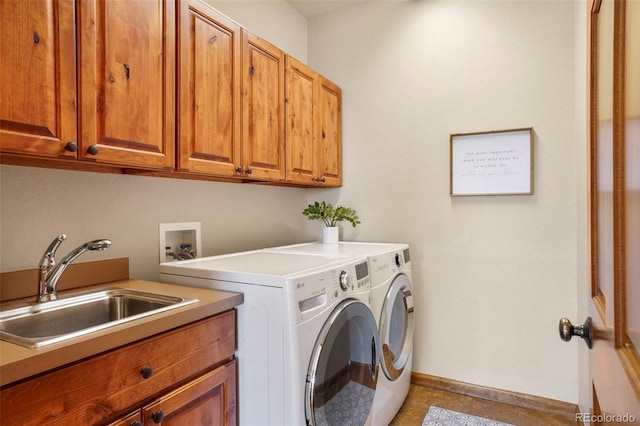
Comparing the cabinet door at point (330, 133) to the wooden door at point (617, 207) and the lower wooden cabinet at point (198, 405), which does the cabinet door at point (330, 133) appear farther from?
the wooden door at point (617, 207)

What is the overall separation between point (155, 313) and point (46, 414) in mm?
330

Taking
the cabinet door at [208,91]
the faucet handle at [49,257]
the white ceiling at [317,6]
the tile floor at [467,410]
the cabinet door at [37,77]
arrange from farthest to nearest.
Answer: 1. the white ceiling at [317,6]
2. the tile floor at [467,410]
3. the cabinet door at [208,91]
4. the faucet handle at [49,257]
5. the cabinet door at [37,77]

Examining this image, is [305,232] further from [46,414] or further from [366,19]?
[46,414]

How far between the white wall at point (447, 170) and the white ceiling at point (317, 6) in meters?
0.06

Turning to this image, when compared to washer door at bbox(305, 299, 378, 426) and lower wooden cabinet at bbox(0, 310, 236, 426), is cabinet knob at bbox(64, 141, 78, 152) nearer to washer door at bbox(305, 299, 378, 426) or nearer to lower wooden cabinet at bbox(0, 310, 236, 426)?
lower wooden cabinet at bbox(0, 310, 236, 426)

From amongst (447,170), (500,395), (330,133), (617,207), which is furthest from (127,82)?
(500,395)

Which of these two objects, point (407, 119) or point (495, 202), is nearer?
point (495, 202)

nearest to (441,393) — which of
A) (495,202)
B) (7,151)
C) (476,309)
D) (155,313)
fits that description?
(476,309)

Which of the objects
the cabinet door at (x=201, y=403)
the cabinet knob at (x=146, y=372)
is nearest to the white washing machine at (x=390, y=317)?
the cabinet door at (x=201, y=403)

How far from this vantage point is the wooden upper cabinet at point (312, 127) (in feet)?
6.94

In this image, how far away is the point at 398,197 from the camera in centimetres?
254

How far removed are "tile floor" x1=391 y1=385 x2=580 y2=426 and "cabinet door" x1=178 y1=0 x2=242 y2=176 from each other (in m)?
1.66

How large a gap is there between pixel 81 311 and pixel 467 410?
6.72 ft

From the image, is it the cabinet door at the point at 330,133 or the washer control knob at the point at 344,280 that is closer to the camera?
the washer control knob at the point at 344,280
